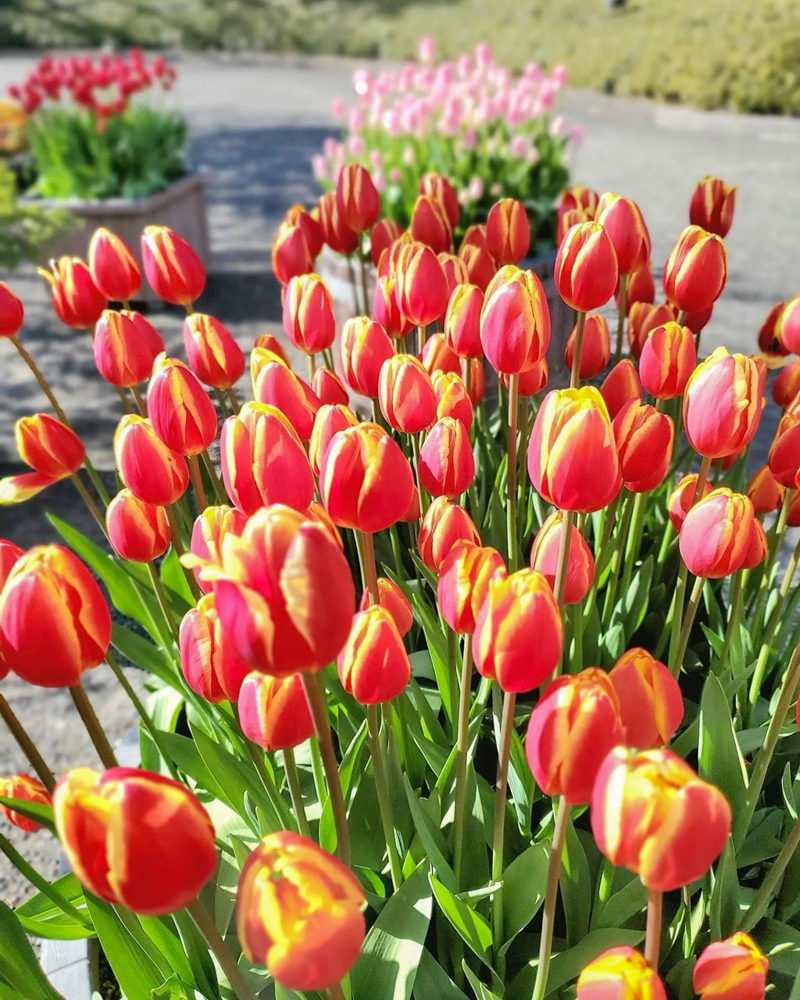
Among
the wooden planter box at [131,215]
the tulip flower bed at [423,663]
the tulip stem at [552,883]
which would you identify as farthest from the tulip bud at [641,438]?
the wooden planter box at [131,215]

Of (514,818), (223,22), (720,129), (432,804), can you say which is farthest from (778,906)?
(223,22)

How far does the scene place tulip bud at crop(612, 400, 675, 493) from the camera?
105 centimetres

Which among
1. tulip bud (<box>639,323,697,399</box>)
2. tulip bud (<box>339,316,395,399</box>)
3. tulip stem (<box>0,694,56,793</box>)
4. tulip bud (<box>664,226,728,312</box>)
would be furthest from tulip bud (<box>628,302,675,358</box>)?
tulip stem (<box>0,694,56,793</box>)

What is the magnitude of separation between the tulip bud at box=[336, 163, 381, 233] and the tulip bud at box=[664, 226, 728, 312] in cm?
61

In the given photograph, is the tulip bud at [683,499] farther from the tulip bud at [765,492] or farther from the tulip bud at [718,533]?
the tulip bud at [718,533]

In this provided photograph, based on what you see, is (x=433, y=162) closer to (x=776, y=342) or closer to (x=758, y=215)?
(x=776, y=342)

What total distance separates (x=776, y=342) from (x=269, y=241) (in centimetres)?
613

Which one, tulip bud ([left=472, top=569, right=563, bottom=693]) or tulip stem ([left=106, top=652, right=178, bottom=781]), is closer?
tulip bud ([left=472, top=569, right=563, bottom=693])

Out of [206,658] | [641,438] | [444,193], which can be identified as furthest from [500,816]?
[444,193]

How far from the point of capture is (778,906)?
3.59 ft

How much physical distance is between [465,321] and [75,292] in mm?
647

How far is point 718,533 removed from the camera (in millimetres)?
872

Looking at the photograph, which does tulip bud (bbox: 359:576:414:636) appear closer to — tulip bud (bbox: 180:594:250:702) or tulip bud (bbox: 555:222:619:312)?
tulip bud (bbox: 180:594:250:702)

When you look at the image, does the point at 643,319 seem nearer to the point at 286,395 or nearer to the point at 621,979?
the point at 286,395
